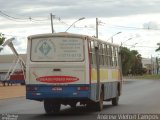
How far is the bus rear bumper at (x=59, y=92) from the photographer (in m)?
21.0

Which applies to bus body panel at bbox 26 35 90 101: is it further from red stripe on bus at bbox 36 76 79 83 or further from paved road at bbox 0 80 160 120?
paved road at bbox 0 80 160 120

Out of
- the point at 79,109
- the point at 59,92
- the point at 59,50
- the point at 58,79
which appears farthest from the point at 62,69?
the point at 79,109

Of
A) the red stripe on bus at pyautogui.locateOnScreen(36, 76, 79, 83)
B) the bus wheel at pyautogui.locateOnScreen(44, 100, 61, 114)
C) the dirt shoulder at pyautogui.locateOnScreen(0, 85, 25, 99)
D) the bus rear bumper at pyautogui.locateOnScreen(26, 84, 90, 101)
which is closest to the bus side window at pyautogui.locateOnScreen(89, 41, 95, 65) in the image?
the red stripe on bus at pyautogui.locateOnScreen(36, 76, 79, 83)

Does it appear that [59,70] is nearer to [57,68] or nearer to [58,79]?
[57,68]

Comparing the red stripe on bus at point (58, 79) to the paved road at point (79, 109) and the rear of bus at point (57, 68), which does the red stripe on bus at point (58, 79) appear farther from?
the paved road at point (79, 109)

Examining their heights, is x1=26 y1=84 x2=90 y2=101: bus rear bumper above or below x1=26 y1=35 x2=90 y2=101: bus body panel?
below

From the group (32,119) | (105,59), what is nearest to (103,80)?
(105,59)

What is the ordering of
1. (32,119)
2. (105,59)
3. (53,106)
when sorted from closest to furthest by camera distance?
(32,119)
(53,106)
(105,59)

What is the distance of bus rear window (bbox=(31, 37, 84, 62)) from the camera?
2142cm

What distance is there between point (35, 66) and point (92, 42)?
7.87ft

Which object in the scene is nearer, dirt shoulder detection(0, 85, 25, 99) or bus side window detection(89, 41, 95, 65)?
bus side window detection(89, 41, 95, 65)

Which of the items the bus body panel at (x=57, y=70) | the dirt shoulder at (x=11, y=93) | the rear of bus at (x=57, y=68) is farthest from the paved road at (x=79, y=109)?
the dirt shoulder at (x=11, y=93)

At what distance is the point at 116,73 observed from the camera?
27219 mm

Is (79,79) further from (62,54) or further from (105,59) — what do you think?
(105,59)
